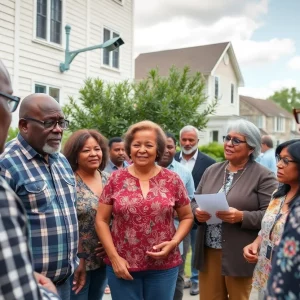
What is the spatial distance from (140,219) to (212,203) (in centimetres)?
76

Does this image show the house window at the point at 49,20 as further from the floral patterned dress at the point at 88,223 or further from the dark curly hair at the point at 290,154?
the dark curly hair at the point at 290,154

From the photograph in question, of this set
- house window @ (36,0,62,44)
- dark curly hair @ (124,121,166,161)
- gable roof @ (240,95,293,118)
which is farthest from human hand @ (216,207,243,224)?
gable roof @ (240,95,293,118)

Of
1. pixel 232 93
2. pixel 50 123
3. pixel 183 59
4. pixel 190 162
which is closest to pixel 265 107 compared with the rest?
pixel 232 93

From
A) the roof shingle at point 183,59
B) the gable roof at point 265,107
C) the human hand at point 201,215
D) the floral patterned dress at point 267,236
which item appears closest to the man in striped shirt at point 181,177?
the human hand at point 201,215

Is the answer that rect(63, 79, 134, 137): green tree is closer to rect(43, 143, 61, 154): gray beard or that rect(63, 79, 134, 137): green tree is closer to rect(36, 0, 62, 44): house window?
rect(36, 0, 62, 44): house window

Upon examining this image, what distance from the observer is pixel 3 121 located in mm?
1390

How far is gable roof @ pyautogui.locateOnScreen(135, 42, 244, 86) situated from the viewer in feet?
96.8

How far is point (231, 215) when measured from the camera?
341cm

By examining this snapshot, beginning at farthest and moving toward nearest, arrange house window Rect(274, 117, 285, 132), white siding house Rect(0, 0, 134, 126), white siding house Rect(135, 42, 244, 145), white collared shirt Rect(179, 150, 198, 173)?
house window Rect(274, 117, 285, 132) → white siding house Rect(135, 42, 244, 145) → white siding house Rect(0, 0, 134, 126) → white collared shirt Rect(179, 150, 198, 173)

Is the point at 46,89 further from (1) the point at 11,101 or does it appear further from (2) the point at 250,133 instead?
(1) the point at 11,101

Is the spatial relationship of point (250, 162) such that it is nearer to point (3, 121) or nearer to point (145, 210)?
point (145, 210)

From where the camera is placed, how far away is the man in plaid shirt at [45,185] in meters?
2.50

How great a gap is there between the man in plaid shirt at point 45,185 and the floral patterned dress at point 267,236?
5.11 ft

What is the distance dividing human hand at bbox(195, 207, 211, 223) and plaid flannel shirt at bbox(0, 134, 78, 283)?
4.33ft
